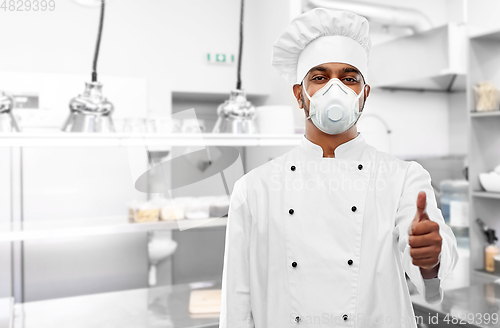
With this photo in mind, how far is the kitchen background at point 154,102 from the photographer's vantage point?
236 cm

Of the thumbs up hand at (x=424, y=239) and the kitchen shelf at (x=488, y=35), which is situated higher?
the kitchen shelf at (x=488, y=35)

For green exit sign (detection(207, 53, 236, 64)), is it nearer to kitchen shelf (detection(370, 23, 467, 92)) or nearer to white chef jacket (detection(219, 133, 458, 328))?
kitchen shelf (detection(370, 23, 467, 92))

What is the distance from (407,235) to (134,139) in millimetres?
1069

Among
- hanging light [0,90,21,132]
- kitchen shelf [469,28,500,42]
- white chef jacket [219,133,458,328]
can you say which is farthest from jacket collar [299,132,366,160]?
kitchen shelf [469,28,500,42]

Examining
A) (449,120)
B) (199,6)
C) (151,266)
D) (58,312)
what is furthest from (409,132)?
(58,312)

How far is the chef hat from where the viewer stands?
1.10 metres

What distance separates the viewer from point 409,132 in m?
3.44

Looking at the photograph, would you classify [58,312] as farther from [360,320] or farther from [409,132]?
[409,132]

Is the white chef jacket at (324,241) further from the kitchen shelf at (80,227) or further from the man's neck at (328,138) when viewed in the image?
the kitchen shelf at (80,227)

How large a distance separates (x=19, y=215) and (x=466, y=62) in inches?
105

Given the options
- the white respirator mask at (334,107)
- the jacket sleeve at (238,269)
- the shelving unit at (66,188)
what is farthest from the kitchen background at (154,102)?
the white respirator mask at (334,107)

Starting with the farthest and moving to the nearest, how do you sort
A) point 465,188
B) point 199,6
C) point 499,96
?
point 199,6 < point 465,188 < point 499,96

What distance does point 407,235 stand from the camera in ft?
3.16

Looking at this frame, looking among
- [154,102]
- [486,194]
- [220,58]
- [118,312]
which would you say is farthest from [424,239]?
[220,58]
